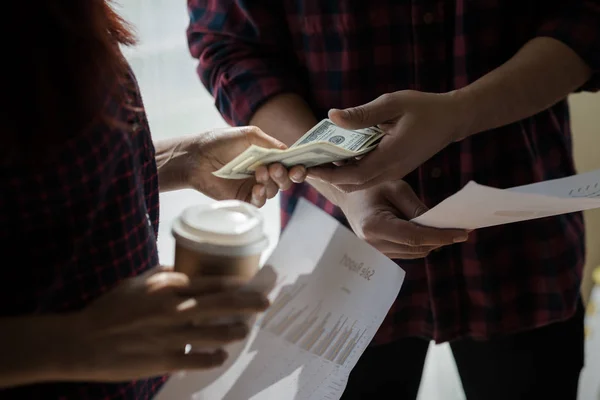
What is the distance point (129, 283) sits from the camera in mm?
454

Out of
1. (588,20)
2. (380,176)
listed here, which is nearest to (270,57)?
(380,176)

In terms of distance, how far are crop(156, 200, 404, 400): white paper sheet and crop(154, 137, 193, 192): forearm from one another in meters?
0.22

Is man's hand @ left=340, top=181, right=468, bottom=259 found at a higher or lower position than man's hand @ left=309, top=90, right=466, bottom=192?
lower

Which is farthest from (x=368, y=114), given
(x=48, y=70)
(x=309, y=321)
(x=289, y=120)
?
(x=48, y=70)

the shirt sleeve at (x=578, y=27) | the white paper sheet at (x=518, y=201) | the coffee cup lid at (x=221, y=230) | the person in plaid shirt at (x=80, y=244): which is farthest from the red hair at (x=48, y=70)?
the shirt sleeve at (x=578, y=27)

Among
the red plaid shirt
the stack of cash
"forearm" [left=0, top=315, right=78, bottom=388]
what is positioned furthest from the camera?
the red plaid shirt

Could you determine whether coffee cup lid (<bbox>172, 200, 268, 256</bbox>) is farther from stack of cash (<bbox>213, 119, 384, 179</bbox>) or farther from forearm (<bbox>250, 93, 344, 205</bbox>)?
forearm (<bbox>250, 93, 344, 205</bbox>)

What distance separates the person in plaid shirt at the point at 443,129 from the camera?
2.74 feet

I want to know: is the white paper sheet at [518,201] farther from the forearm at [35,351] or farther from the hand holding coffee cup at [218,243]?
the forearm at [35,351]

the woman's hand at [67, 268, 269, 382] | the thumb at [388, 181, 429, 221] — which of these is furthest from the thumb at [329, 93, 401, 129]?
the woman's hand at [67, 268, 269, 382]

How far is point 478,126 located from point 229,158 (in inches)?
13.6

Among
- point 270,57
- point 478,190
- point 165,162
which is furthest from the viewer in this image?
point 270,57

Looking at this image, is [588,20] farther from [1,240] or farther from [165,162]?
[1,240]

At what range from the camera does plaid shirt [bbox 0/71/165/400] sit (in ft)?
1.56
